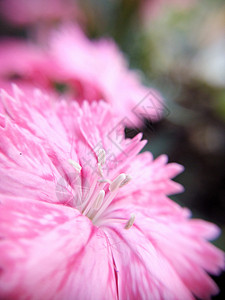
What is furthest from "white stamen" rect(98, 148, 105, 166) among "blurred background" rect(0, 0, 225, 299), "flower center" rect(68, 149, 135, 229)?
"blurred background" rect(0, 0, 225, 299)

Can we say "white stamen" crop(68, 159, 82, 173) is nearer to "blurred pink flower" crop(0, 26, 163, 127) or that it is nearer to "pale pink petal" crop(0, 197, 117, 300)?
"pale pink petal" crop(0, 197, 117, 300)

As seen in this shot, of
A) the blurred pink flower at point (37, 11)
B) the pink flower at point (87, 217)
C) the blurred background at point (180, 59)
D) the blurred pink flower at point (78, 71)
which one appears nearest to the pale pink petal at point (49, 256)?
the pink flower at point (87, 217)

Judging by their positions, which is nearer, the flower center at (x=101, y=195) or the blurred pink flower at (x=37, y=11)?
the flower center at (x=101, y=195)

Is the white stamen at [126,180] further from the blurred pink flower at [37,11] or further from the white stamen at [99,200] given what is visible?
the blurred pink flower at [37,11]

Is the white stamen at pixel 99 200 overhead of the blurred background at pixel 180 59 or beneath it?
beneath

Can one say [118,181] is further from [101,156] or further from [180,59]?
[180,59]

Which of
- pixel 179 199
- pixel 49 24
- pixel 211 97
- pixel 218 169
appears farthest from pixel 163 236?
pixel 49 24
